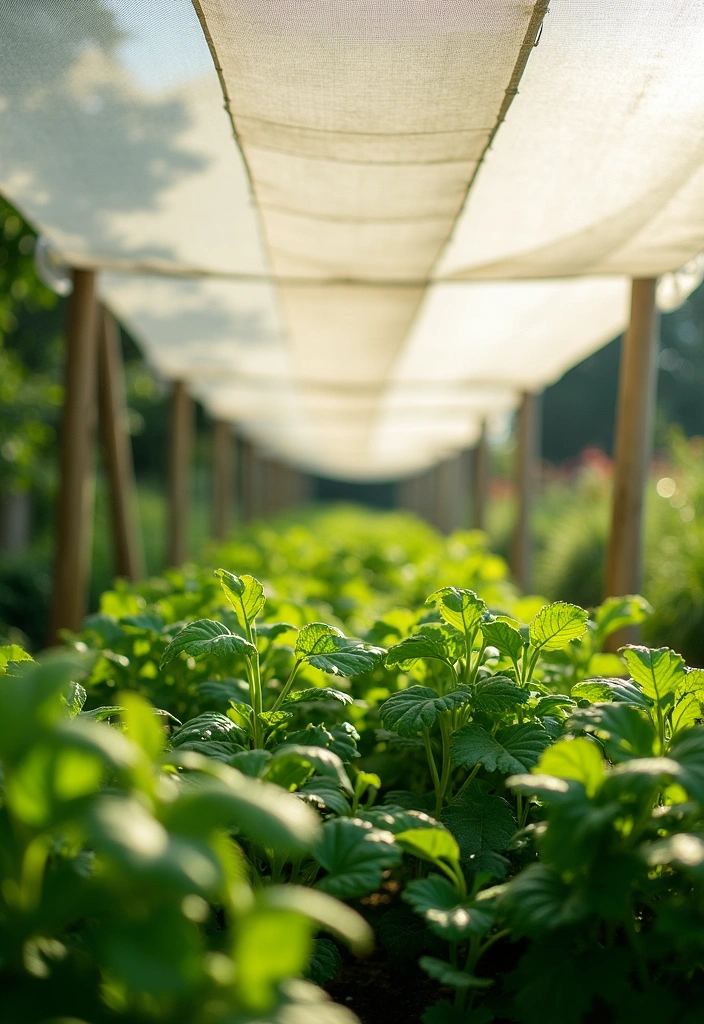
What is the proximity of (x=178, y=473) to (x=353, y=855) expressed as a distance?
22.5ft

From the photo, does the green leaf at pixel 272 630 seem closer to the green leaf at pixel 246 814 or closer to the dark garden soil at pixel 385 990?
→ the dark garden soil at pixel 385 990

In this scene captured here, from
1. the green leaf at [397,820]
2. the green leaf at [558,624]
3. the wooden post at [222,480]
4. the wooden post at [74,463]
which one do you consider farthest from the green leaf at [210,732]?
the wooden post at [222,480]

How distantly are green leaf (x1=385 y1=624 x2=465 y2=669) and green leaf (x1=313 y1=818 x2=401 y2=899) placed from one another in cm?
43

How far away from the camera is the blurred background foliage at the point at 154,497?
5.88 metres

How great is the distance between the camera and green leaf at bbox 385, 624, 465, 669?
1.88 m

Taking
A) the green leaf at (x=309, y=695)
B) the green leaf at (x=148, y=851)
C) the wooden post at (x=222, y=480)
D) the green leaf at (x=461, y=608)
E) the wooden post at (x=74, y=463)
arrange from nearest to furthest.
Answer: the green leaf at (x=148, y=851), the green leaf at (x=309, y=695), the green leaf at (x=461, y=608), the wooden post at (x=74, y=463), the wooden post at (x=222, y=480)

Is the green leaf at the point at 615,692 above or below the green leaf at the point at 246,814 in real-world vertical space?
above

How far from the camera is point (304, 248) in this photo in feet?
12.6

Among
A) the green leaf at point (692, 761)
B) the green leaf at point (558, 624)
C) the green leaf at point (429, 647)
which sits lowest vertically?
the green leaf at point (692, 761)

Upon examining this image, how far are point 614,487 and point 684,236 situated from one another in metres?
1.20

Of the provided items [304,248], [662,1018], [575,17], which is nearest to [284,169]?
[304,248]

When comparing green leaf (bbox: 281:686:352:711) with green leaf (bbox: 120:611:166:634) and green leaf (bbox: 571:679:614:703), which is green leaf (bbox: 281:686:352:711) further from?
green leaf (bbox: 120:611:166:634)

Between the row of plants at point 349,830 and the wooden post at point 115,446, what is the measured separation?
3.39 m

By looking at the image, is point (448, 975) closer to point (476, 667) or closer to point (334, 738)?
point (334, 738)
